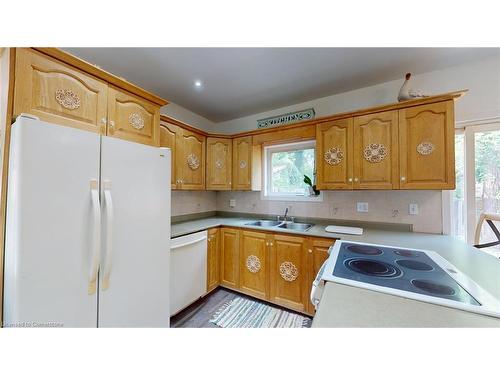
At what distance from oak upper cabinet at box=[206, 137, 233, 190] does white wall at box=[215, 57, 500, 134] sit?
4.75 feet

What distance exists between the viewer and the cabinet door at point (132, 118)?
4.13ft

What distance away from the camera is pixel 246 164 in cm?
242

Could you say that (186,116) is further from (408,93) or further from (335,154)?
(408,93)

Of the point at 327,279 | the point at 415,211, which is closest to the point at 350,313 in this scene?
the point at 327,279

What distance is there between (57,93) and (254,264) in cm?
206

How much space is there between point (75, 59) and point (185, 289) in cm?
193

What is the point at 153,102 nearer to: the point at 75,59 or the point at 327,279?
the point at 75,59

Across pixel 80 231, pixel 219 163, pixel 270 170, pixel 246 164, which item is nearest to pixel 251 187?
pixel 246 164

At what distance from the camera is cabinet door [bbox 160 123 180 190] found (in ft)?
6.04

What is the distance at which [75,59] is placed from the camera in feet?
3.43

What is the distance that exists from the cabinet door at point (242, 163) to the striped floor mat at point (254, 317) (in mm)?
1378

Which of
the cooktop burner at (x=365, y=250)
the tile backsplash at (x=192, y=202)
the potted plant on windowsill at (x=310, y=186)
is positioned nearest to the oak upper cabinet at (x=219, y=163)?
the tile backsplash at (x=192, y=202)

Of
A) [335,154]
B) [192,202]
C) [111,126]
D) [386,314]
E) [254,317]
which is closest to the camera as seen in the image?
[386,314]

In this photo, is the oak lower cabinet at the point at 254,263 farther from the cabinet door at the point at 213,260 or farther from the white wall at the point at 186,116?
the white wall at the point at 186,116
